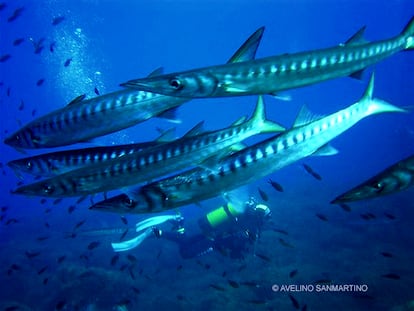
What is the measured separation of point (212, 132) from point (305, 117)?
3.83 feet

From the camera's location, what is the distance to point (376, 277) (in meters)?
11.3

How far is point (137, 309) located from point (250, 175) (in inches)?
389

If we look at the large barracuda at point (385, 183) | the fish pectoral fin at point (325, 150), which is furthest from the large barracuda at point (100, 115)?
the large barracuda at point (385, 183)

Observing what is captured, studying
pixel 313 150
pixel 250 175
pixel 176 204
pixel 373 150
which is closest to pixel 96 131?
pixel 176 204

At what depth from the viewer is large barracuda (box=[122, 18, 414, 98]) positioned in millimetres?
3123

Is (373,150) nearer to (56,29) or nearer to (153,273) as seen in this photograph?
(153,273)

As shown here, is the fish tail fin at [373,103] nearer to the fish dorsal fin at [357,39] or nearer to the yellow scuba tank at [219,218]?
the fish dorsal fin at [357,39]

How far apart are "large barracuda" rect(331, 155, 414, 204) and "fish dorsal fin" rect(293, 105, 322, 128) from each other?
1.35 meters

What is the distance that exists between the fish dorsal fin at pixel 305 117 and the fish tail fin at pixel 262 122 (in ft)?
0.66

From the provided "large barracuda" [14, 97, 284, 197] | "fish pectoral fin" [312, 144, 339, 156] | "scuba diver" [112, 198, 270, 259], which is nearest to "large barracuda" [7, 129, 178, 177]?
"large barracuda" [14, 97, 284, 197]

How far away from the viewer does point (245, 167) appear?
11.7 feet

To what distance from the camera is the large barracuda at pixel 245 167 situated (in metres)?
3.47

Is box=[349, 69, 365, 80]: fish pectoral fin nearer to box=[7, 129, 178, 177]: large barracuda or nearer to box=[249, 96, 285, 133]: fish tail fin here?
box=[249, 96, 285, 133]: fish tail fin

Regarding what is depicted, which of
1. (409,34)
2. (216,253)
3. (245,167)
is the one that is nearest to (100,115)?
(245,167)
